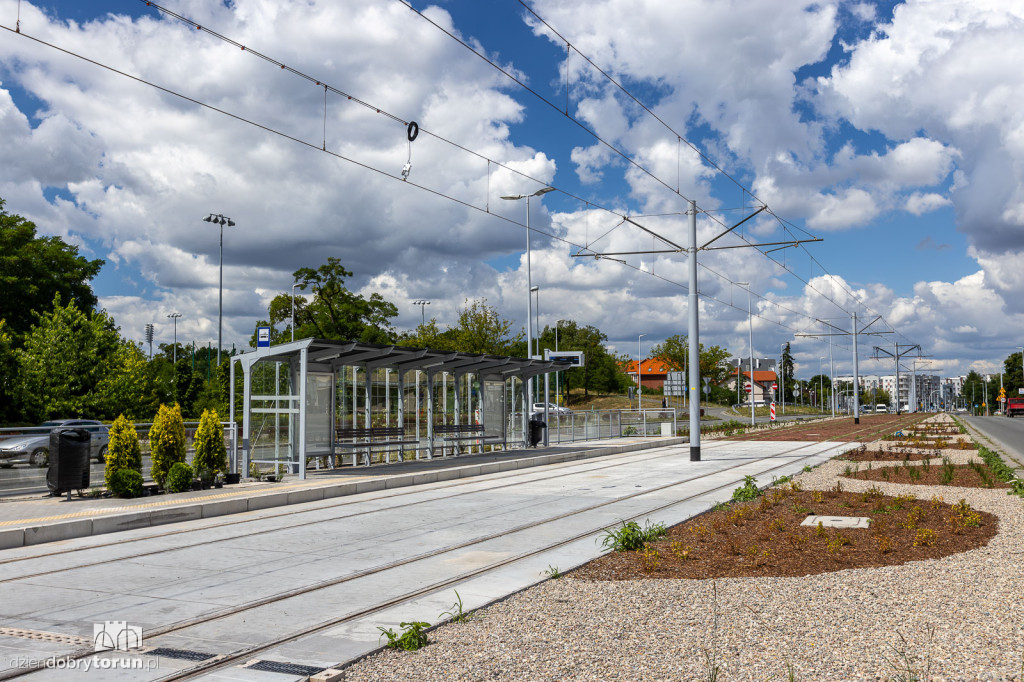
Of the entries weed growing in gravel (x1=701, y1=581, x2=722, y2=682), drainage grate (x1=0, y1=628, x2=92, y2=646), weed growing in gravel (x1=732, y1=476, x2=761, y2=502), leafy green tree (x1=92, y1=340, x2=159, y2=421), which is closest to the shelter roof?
weed growing in gravel (x1=732, y1=476, x2=761, y2=502)

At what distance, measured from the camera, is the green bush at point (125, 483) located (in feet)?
48.3

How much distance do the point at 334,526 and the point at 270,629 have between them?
5864 mm

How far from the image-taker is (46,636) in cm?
618

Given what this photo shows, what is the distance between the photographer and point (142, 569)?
891 centimetres

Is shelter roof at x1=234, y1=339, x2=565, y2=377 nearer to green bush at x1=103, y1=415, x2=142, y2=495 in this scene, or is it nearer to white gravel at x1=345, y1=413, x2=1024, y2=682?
green bush at x1=103, y1=415, x2=142, y2=495

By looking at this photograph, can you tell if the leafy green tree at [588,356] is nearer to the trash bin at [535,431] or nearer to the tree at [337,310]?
the tree at [337,310]

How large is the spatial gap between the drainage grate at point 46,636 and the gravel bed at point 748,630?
88.4 inches

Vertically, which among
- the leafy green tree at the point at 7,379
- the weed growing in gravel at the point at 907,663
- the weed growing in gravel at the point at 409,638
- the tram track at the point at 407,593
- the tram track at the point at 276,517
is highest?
the leafy green tree at the point at 7,379

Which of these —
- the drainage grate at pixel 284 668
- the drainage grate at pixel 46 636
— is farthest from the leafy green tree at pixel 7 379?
the drainage grate at pixel 284 668

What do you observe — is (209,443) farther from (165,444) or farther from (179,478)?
(179,478)

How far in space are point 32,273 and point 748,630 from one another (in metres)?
61.1

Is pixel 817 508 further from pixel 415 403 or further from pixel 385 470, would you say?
pixel 415 403

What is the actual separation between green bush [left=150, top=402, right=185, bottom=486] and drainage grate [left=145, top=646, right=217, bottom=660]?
35.4 ft

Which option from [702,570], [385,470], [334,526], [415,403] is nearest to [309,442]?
[385,470]
